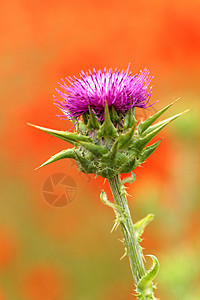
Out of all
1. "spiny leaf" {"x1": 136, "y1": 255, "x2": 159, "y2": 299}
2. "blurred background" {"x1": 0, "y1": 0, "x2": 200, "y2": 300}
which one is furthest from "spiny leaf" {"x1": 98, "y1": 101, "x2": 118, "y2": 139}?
"blurred background" {"x1": 0, "y1": 0, "x2": 200, "y2": 300}

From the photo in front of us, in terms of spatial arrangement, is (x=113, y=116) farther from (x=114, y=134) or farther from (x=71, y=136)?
(x=71, y=136)

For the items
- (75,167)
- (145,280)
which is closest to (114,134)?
(145,280)

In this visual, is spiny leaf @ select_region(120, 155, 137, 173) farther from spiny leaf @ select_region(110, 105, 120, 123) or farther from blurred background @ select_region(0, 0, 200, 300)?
blurred background @ select_region(0, 0, 200, 300)

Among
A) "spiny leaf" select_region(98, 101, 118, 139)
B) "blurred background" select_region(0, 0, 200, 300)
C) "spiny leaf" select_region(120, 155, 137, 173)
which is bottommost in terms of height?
"spiny leaf" select_region(120, 155, 137, 173)

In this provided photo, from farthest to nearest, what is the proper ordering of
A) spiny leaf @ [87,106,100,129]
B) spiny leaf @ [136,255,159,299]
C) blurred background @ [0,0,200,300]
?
blurred background @ [0,0,200,300] → spiny leaf @ [87,106,100,129] → spiny leaf @ [136,255,159,299]

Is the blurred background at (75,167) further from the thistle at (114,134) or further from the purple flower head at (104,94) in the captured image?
the purple flower head at (104,94)

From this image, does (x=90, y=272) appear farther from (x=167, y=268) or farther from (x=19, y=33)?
(x=19, y=33)
